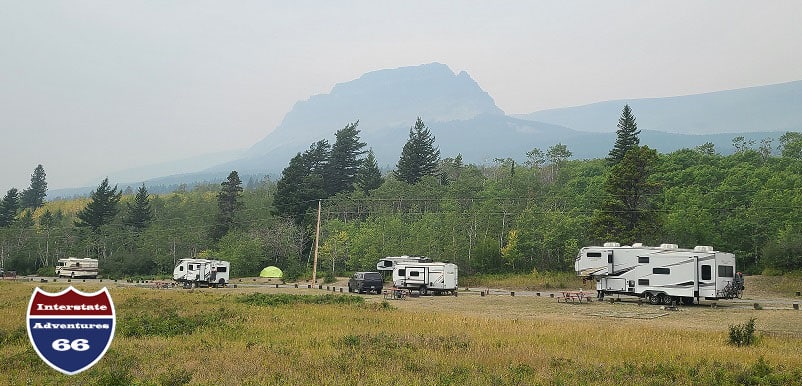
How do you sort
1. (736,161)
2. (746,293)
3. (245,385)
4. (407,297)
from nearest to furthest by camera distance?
1. (245,385)
2. (407,297)
3. (746,293)
4. (736,161)

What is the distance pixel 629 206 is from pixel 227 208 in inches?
2481

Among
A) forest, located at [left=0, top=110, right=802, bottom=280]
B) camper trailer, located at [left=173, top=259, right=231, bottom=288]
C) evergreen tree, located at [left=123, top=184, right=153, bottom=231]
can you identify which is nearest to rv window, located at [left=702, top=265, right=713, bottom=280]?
forest, located at [left=0, top=110, right=802, bottom=280]

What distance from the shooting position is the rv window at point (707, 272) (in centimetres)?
3369

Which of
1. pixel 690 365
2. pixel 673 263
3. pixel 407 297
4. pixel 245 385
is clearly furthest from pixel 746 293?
pixel 245 385

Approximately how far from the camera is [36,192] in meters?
166

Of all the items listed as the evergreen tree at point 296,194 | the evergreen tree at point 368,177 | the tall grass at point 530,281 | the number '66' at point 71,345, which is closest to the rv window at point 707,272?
the tall grass at point 530,281

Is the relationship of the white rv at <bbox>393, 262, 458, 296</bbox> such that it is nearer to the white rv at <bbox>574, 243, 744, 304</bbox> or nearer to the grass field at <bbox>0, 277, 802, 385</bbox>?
the white rv at <bbox>574, 243, 744, 304</bbox>

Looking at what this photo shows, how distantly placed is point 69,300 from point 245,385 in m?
5.87

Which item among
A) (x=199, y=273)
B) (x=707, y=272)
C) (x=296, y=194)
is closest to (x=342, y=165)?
(x=296, y=194)

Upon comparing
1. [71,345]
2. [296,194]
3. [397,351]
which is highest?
[296,194]

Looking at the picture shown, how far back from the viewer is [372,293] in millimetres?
46094

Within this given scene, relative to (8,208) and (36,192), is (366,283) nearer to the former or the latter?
(8,208)

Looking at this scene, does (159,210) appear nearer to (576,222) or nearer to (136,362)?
(576,222)

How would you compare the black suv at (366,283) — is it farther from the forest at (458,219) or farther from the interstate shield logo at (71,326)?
the interstate shield logo at (71,326)
